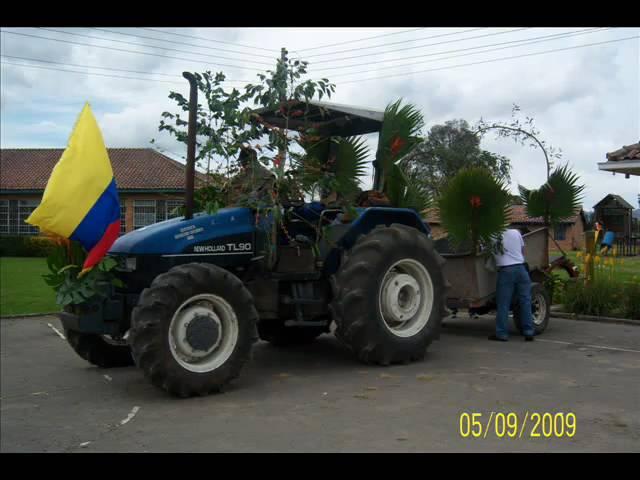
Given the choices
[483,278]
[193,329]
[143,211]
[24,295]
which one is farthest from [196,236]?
[143,211]

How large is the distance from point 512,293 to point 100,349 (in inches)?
202

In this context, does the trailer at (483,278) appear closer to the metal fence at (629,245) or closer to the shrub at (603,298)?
the shrub at (603,298)

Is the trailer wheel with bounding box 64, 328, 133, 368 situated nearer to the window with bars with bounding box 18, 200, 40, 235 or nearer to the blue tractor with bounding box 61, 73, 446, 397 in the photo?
the blue tractor with bounding box 61, 73, 446, 397

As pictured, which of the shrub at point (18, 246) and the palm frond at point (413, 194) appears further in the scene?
the shrub at point (18, 246)

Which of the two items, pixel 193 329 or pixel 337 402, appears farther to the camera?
pixel 193 329

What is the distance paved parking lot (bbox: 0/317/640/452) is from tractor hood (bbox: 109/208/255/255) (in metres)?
1.35

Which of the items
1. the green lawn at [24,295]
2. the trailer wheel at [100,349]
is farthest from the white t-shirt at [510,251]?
the green lawn at [24,295]

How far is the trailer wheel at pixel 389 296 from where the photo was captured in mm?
7160

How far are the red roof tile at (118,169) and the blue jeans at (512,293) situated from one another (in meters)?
28.8

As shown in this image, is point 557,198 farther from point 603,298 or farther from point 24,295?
point 24,295

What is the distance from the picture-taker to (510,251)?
8.98 meters

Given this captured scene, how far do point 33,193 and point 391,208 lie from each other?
35.5 metres

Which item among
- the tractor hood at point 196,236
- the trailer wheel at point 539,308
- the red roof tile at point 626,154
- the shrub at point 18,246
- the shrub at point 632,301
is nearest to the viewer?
the tractor hood at point 196,236

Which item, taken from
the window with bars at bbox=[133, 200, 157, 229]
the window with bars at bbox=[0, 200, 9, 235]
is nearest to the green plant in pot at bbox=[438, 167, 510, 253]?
the window with bars at bbox=[133, 200, 157, 229]
